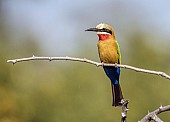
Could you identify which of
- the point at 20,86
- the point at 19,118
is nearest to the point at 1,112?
the point at 19,118

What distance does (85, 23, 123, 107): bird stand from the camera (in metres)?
1.47

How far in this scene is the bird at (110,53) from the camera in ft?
4.82

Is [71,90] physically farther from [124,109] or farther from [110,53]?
[124,109]

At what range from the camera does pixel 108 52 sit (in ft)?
5.56

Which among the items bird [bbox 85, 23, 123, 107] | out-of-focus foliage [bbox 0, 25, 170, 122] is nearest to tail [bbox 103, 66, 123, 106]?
bird [bbox 85, 23, 123, 107]

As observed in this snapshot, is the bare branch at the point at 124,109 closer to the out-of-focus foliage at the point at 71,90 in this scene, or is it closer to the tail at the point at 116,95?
the tail at the point at 116,95

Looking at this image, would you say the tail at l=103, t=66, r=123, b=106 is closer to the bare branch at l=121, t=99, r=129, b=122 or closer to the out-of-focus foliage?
the bare branch at l=121, t=99, r=129, b=122

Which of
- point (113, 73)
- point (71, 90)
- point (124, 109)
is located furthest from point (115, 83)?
point (71, 90)

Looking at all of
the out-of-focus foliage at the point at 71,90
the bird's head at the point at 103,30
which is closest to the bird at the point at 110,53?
the bird's head at the point at 103,30

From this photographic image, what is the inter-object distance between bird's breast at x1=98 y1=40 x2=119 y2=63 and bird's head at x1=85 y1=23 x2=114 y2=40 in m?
0.04

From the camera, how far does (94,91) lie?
10648mm

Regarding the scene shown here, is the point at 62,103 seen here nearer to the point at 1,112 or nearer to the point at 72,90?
the point at 72,90

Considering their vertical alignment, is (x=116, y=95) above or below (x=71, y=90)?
above

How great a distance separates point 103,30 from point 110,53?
0.77 ft
